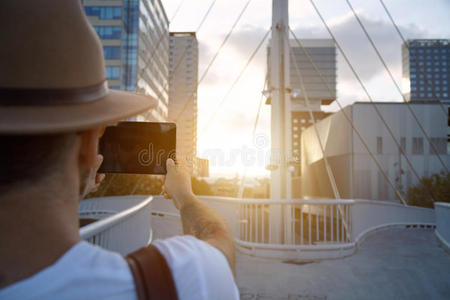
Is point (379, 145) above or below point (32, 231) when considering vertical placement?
above

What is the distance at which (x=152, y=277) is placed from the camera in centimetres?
64

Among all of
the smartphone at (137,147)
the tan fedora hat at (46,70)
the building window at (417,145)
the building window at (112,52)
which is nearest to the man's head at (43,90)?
→ the tan fedora hat at (46,70)

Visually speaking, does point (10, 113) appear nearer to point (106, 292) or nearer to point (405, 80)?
point (106, 292)

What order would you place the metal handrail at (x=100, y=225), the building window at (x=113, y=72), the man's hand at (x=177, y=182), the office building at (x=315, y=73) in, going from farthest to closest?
the office building at (x=315, y=73), the building window at (x=113, y=72), the metal handrail at (x=100, y=225), the man's hand at (x=177, y=182)

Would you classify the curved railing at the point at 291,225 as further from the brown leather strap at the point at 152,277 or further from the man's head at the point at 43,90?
the man's head at the point at 43,90

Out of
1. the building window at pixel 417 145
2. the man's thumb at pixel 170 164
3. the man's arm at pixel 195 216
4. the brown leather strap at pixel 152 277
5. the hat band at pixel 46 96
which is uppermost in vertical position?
the building window at pixel 417 145

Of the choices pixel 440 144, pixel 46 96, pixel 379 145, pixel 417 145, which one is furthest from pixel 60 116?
pixel 440 144

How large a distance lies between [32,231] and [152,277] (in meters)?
0.25

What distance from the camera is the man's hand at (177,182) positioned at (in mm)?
1102

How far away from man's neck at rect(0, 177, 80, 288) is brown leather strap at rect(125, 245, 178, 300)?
143mm

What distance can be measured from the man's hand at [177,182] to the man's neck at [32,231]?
0.46m

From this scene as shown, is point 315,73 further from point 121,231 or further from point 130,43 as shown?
point 121,231

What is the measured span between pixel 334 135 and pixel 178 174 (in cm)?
2986

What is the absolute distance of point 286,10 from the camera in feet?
28.0
